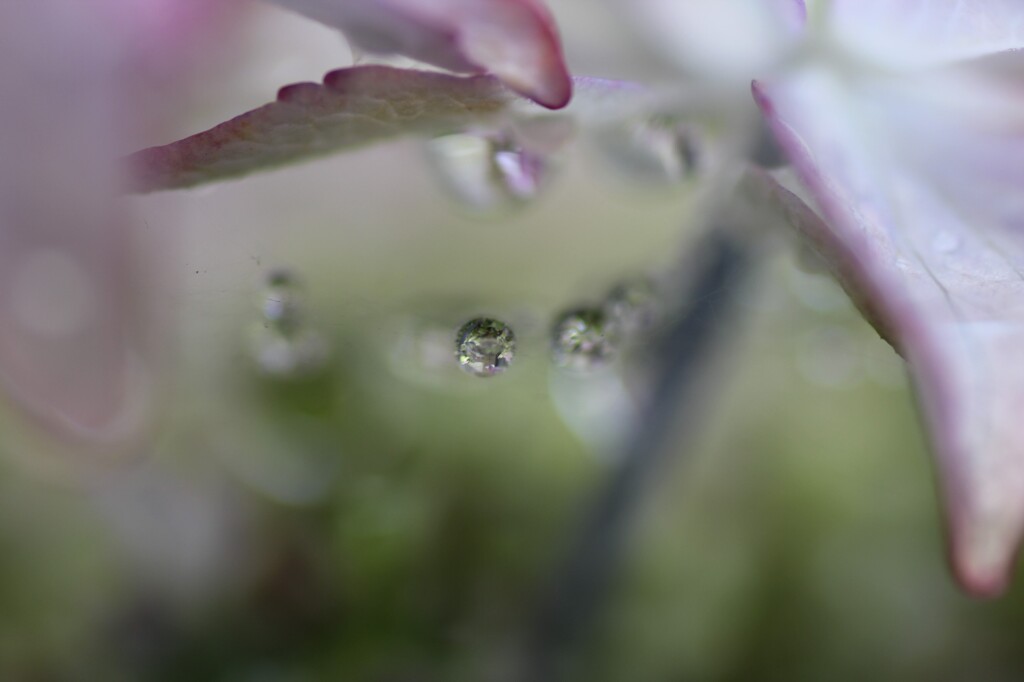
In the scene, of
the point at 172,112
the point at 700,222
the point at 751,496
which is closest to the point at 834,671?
the point at 751,496

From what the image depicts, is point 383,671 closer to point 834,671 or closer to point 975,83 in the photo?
point 834,671

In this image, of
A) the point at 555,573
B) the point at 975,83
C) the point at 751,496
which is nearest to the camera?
the point at 975,83

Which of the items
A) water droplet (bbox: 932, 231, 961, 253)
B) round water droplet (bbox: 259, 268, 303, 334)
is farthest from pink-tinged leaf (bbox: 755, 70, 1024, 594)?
round water droplet (bbox: 259, 268, 303, 334)

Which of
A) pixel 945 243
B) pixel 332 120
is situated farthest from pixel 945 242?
pixel 332 120

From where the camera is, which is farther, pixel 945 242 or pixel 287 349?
pixel 287 349

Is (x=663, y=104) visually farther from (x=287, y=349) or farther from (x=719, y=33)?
(x=287, y=349)

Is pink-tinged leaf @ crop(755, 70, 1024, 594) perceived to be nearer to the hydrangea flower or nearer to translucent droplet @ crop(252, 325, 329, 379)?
the hydrangea flower
